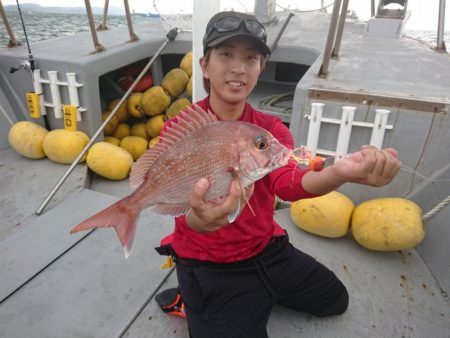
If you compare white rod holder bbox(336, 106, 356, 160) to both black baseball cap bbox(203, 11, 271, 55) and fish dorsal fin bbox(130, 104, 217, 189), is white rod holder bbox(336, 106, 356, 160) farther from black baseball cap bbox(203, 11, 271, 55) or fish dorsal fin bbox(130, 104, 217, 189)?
fish dorsal fin bbox(130, 104, 217, 189)

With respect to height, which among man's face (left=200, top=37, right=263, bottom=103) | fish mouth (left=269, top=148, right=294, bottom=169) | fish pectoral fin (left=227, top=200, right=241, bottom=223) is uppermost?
man's face (left=200, top=37, right=263, bottom=103)

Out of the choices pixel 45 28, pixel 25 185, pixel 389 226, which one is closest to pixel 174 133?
pixel 389 226

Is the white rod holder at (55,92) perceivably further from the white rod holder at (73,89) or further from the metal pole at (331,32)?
the metal pole at (331,32)

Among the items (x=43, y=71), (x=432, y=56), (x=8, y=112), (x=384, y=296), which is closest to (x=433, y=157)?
(x=384, y=296)

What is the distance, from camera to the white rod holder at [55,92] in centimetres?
407

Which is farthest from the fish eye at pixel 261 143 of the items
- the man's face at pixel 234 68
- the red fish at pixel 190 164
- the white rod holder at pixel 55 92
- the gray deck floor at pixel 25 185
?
the white rod holder at pixel 55 92

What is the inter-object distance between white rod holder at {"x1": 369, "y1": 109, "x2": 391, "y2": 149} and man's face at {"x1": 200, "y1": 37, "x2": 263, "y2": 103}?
1.47 m

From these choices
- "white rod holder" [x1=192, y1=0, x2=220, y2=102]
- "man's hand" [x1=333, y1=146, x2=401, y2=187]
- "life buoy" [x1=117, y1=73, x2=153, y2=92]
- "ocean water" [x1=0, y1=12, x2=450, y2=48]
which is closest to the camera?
"man's hand" [x1=333, y1=146, x2=401, y2=187]

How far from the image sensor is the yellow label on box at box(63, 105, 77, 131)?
404cm

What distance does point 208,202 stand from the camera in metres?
1.44

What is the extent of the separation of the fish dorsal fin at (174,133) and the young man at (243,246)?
30cm

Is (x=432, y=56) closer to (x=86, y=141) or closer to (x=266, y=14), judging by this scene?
(x=266, y=14)

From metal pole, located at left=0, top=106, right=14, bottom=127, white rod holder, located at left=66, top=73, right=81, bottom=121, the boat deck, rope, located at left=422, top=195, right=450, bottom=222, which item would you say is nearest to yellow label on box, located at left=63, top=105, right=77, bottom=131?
white rod holder, located at left=66, top=73, right=81, bottom=121

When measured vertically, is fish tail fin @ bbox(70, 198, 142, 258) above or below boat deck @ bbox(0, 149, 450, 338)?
above
